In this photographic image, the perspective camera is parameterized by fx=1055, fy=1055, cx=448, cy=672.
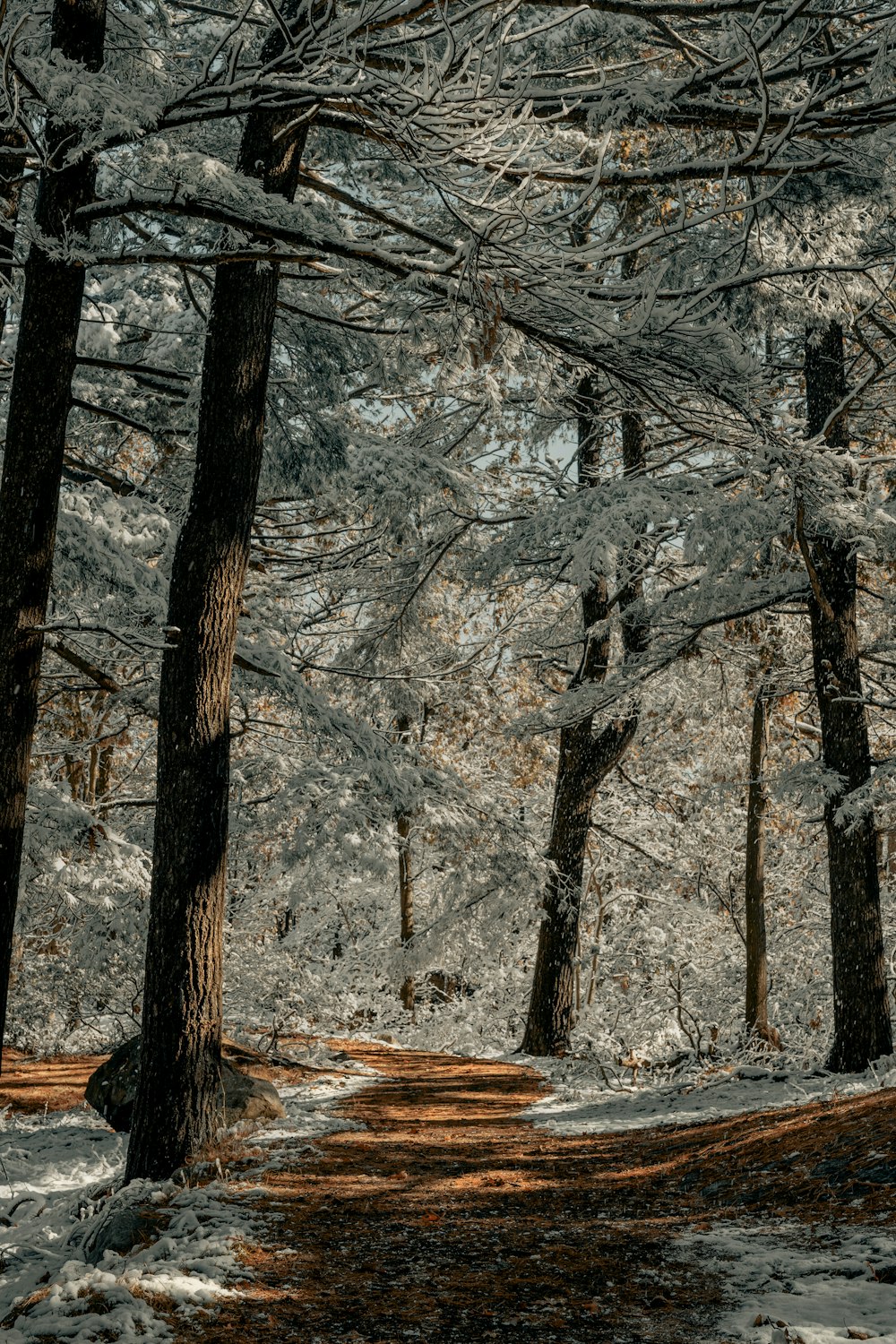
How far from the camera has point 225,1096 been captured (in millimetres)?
7469

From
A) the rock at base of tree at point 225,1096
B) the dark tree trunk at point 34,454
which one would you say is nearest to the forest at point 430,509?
the dark tree trunk at point 34,454

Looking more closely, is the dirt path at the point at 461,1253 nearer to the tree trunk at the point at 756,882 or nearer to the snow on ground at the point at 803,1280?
the snow on ground at the point at 803,1280

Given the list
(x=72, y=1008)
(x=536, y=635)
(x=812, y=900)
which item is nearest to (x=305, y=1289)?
(x=72, y=1008)

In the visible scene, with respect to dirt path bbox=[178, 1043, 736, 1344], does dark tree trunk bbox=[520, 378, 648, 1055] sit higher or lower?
higher

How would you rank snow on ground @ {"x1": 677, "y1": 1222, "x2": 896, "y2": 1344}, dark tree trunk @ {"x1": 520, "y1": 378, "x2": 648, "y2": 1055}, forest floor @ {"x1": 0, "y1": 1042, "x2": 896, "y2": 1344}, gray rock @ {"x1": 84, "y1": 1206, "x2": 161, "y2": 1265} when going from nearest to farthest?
1. snow on ground @ {"x1": 677, "y1": 1222, "x2": 896, "y2": 1344}
2. forest floor @ {"x1": 0, "y1": 1042, "x2": 896, "y2": 1344}
3. gray rock @ {"x1": 84, "y1": 1206, "x2": 161, "y2": 1265}
4. dark tree trunk @ {"x1": 520, "y1": 378, "x2": 648, "y2": 1055}

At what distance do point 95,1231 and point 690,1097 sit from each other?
17.5 ft

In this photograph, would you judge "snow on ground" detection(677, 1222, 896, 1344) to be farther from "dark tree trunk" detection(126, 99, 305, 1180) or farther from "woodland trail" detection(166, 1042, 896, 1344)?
"dark tree trunk" detection(126, 99, 305, 1180)

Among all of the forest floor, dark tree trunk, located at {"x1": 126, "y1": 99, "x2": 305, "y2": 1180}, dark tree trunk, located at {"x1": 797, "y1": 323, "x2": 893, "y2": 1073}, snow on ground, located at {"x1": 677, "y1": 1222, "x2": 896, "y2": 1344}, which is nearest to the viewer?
snow on ground, located at {"x1": 677, "y1": 1222, "x2": 896, "y2": 1344}

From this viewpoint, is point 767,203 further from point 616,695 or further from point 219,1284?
point 219,1284

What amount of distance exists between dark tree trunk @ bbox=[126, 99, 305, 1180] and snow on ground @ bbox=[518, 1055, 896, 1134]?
3163 mm

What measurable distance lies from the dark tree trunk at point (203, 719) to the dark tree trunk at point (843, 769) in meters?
4.51

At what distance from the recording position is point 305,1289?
4.05m

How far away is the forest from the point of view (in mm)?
4965

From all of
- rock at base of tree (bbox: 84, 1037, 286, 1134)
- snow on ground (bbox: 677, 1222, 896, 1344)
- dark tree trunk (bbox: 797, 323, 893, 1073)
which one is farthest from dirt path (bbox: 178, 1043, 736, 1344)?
dark tree trunk (bbox: 797, 323, 893, 1073)
